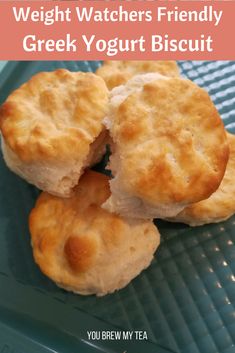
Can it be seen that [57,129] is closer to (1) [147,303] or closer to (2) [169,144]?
(2) [169,144]

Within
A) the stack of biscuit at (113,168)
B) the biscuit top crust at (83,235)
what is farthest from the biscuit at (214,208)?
the biscuit top crust at (83,235)

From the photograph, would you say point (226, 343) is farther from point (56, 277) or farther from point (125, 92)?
point (125, 92)

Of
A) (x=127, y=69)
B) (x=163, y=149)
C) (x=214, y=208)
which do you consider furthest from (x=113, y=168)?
(x=127, y=69)

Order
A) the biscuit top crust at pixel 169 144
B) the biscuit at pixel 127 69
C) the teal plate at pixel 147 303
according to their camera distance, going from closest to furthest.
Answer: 1. the biscuit top crust at pixel 169 144
2. the teal plate at pixel 147 303
3. the biscuit at pixel 127 69

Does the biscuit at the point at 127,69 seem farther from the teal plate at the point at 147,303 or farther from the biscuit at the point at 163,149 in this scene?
the teal plate at the point at 147,303

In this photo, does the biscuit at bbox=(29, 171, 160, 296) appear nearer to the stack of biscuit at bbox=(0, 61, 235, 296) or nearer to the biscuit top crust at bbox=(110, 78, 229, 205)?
the stack of biscuit at bbox=(0, 61, 235, 296)

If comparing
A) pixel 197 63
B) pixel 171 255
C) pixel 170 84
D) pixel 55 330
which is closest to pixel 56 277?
pixel 55 330
